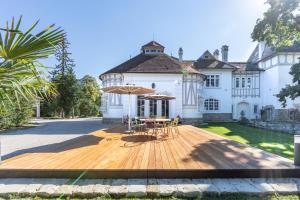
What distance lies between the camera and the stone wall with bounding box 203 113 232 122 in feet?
83.8

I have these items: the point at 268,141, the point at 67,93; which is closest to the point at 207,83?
the point at 268,141

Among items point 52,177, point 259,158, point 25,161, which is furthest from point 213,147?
point 25,161

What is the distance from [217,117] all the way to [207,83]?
12.9 ft

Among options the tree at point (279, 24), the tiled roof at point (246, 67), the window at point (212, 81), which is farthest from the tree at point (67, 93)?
the tree at point (279, 24)

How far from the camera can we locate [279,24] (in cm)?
1218

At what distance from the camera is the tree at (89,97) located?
4166cm

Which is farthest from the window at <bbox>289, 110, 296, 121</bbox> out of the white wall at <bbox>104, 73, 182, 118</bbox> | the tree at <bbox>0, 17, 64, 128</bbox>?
the tree at <bbox>0, 17, 64, 128</bbox>

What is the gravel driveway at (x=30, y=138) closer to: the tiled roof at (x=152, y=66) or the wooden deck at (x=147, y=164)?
the wooden deck at (x=147, y=164)

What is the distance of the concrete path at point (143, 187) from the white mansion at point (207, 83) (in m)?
15.2

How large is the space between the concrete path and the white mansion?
15213 millimetres

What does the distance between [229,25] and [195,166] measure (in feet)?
45.1

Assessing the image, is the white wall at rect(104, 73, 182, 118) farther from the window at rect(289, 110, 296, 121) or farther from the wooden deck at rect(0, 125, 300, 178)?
the wooden deck at rect(0, 125, 300, 178)

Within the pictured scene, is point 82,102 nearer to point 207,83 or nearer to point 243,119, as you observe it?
point 207,83

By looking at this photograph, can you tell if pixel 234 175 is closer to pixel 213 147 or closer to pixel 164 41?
pixel 213 147
